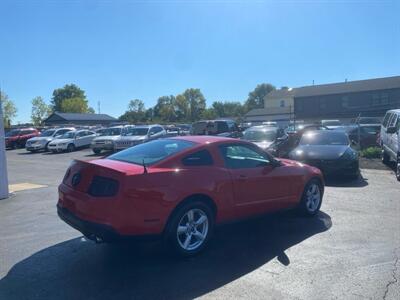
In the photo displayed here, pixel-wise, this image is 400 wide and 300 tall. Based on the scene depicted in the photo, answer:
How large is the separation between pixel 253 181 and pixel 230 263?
144 cm

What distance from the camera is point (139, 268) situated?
4.64 metres

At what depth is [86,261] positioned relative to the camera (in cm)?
485

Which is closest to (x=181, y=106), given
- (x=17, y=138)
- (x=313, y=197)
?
(x=17, y=138)

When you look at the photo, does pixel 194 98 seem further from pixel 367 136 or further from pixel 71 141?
pixel 367 136

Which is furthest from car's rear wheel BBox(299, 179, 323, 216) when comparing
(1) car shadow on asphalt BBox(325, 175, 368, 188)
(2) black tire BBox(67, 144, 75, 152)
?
(2) black tire BBox(67, 144, 75, 152)

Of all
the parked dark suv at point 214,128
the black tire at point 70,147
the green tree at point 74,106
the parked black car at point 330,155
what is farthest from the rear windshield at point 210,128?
the green tree at point 74,106

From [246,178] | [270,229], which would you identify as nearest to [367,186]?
[270,229]

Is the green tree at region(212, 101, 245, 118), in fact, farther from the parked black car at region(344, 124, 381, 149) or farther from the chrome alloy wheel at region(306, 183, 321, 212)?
the chrome alloy wheel at region(306, 183, 321, 212)

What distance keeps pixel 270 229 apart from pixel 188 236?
1.81 metres

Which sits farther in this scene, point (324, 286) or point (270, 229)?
point (270, 229)

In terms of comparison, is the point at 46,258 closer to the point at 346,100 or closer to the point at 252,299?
the point at 252,299

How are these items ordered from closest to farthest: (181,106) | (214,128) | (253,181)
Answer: (253,181)
(214,128)
(181,106)

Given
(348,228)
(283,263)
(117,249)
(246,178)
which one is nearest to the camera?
(283,263)

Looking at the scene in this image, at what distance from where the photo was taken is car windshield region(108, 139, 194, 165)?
16.9 feet
